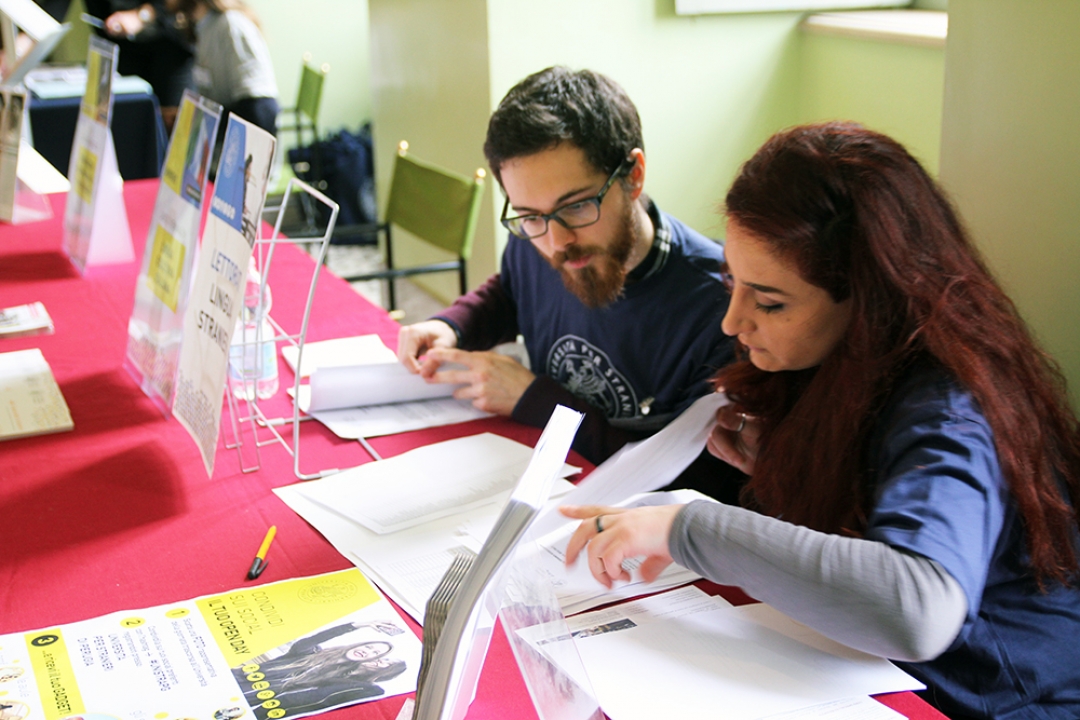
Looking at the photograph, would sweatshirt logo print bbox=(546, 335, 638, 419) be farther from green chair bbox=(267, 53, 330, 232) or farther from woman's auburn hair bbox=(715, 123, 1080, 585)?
green chair bbox=(267, 53, 330, 232)

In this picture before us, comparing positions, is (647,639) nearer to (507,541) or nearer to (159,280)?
(507,541)

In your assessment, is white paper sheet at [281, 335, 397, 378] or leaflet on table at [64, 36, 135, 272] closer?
white paper sheet at [281, 335, 397, 378]

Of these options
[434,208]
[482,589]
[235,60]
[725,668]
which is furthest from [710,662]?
[235,60]

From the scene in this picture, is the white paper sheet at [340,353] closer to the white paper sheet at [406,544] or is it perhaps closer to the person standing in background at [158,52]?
the white paper sheet at [406,544]

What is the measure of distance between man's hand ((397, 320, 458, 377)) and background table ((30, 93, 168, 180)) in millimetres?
2787

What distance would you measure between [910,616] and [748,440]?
19.4 inches

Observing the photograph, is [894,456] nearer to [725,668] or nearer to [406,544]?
[725,668]

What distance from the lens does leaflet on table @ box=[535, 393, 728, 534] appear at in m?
1.16

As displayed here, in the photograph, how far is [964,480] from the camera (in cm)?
93

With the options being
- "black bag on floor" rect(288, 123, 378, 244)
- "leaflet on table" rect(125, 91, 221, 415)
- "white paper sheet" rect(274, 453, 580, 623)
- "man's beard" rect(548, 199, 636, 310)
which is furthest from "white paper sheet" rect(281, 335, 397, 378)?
"black bag on floor" rect(288, 123, 378, 244)

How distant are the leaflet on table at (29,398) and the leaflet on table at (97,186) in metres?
0.54

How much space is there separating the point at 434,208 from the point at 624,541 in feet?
6.31

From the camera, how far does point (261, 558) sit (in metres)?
1.12

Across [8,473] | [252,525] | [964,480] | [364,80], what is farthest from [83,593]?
[364,80]
